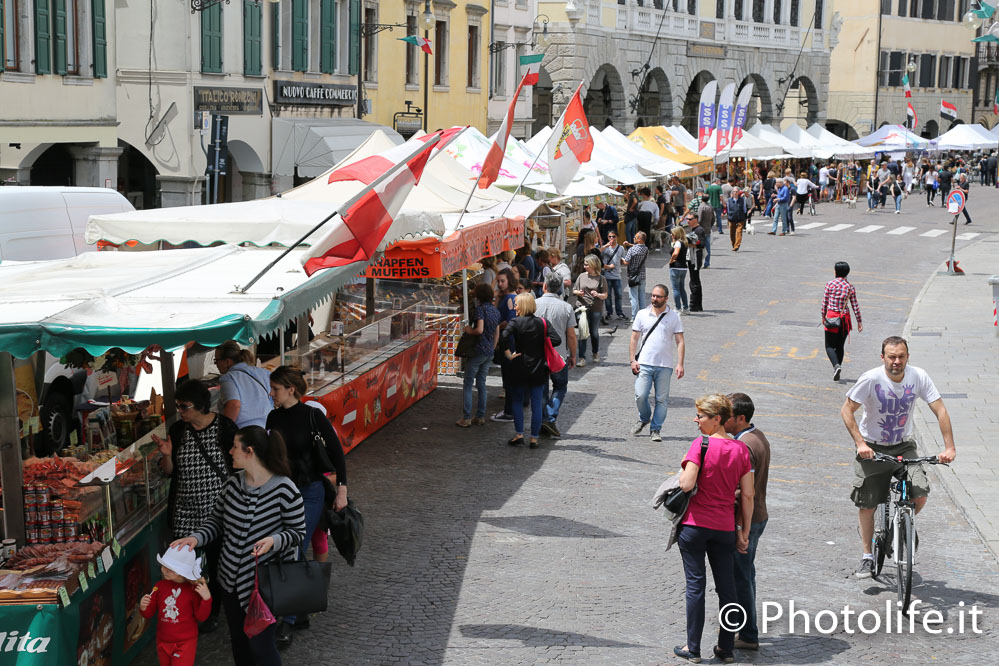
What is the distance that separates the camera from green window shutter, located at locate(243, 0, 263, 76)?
2794 centimetres

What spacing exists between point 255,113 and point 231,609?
902 inches

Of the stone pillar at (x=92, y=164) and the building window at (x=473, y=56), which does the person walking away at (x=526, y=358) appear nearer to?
the stone pillar at (x=92, y=164)

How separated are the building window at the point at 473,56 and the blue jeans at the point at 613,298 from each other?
20615 mm

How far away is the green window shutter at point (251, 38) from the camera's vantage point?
2794 cm

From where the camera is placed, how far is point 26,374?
991 cm

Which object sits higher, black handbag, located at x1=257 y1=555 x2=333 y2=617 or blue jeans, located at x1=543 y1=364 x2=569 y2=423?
black handbag, located at x1=257 y1=555 x2=333 y2=617

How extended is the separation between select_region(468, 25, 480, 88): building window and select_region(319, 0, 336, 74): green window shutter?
9.28 meters

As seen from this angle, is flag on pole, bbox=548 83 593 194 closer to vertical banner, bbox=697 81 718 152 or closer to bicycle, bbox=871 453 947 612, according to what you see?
bicycle, bbox=871 453 947 612

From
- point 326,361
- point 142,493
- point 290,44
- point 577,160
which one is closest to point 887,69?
point 290,44

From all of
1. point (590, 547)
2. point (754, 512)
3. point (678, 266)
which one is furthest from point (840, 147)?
point (754, 512)

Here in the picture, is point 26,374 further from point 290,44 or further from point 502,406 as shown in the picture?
point 290,44

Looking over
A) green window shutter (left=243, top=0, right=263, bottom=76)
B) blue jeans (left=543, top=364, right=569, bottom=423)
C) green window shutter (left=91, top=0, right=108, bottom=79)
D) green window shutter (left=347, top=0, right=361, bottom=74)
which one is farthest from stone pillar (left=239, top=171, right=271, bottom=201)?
blue jeans (left=543, top=364, right=569, bottom=423)

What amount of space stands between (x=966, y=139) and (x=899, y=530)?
54973 millimetres

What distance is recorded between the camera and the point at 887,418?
352 inches
